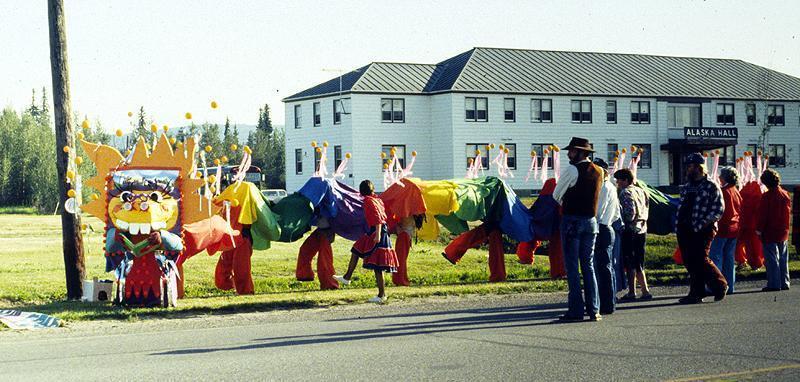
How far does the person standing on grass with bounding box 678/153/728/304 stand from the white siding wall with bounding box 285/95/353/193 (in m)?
43.0

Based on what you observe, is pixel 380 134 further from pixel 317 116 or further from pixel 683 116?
pixel 683 116

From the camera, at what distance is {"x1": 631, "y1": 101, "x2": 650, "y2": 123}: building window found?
62.3 m

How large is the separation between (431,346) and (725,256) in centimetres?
717

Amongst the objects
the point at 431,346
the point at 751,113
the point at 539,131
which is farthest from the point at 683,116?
the point at 431,346

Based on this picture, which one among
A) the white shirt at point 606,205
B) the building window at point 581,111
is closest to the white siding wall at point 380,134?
the building window at point 581,111

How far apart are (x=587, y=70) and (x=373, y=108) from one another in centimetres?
1585

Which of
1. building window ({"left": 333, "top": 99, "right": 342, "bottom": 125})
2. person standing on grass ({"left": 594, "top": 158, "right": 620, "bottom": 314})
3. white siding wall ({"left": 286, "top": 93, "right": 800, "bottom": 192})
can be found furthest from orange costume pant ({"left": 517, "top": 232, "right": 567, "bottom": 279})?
building window ({"left": 333, "top": 99, "right": 342, "bottom": 125})

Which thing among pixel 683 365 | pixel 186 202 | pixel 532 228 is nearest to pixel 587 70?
pixel 532 228

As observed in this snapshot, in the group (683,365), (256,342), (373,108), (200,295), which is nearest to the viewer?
(683,365)

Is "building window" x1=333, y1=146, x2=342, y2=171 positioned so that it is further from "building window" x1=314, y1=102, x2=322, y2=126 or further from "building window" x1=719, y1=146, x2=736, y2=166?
"building window" x1=719, y1=146, x2=736, y2=166

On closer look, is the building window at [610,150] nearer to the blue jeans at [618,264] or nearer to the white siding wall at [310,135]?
the white siding wall at [310,135]

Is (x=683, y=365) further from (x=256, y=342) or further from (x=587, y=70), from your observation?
(x=587, y=70)

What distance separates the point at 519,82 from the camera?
194 ft

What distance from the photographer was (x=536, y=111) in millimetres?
59312
